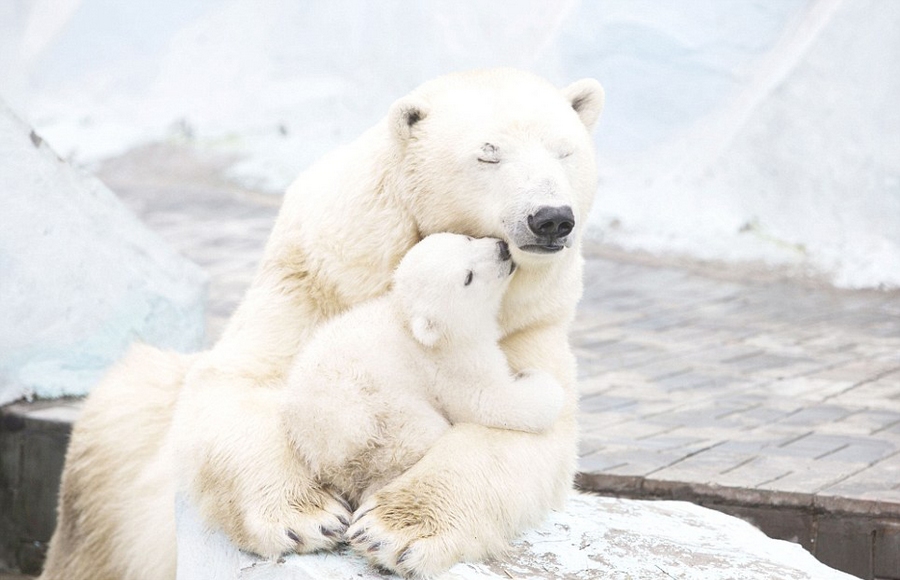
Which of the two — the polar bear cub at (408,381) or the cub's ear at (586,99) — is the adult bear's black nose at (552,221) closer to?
the polar bear cub at (408,381)

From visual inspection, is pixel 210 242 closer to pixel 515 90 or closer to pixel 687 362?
pixel 687 362

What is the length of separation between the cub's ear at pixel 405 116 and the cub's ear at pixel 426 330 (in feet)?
1.23

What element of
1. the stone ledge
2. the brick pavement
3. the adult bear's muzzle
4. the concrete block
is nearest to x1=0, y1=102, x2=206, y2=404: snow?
the brick pavement

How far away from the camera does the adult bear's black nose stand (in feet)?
6.76

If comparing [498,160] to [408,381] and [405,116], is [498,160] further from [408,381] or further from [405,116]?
[408,381]

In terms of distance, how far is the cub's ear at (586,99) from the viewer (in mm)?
2428

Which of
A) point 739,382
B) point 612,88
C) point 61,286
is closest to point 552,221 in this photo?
point 61,286

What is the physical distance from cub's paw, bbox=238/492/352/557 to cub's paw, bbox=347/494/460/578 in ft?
A: 0.22

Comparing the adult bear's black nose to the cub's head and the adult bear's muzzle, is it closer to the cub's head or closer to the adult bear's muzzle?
the adult bear's muzzle

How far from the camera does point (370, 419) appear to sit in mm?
2219

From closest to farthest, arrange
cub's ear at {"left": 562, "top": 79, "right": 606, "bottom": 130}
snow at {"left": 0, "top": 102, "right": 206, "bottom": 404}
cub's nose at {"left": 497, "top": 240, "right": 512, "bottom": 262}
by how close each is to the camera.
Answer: cub's nose at {"left": 497, "top": 240, "right": 512, "bottom": 262}
cub's ear at {"left": 562, "top": 79, "right": 606, "bottom": 130}
snow at {"left": 0, "top": 102, "right": 206, "bottom": 404}

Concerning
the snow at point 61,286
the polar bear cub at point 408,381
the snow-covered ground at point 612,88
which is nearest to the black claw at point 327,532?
the polar bear cub at point 408,381

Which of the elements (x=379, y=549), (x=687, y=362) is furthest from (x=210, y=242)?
(x=379, y=549)

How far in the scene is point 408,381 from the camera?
2244 millimetres
